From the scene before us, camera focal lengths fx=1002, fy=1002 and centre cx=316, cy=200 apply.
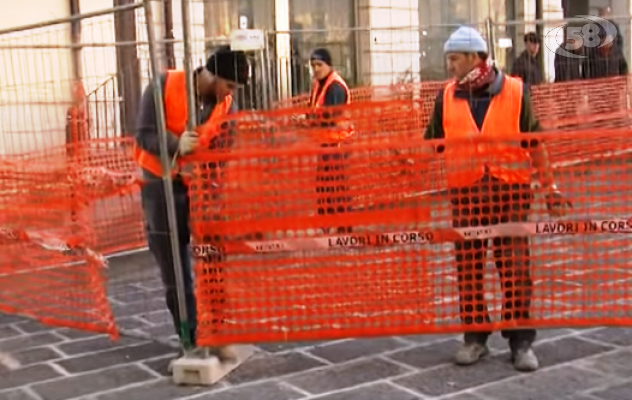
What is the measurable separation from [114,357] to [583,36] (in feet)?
33.0

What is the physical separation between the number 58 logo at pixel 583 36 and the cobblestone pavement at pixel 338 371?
8437 mm

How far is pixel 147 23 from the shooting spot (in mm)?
5117

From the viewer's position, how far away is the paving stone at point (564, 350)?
18.0 feet

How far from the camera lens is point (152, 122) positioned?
5359 mm

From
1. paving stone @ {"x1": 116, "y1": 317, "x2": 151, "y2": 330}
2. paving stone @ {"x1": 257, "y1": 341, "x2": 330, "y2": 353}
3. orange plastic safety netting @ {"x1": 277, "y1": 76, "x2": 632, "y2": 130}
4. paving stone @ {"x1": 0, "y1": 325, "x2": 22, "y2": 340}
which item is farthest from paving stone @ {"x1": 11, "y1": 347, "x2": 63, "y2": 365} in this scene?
orange plastic safety netting @ {"x1": 277, "y1": 76, "x2": 632, "y2": 130}

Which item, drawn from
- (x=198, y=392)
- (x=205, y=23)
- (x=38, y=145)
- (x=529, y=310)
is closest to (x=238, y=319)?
(x=198, y=392)

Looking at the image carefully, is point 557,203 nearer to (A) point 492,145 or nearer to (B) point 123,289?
(A) point 492,145

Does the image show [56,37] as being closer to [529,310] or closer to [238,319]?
[238,319]

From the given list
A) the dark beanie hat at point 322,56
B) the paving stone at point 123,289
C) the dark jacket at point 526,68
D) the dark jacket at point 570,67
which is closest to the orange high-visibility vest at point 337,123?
the dark beanie hat at point 322,56

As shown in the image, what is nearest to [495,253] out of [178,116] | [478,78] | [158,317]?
[478,78]

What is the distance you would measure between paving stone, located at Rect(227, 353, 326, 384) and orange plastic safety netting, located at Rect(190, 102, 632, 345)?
8.0 inches

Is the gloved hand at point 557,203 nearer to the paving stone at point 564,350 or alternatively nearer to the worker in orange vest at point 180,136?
the paving stone at point 564,350

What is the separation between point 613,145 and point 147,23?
8.60 feet

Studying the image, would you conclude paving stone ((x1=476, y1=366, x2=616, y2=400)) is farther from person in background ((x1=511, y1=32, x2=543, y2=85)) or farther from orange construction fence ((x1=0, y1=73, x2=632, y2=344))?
person in background ((x1=511, y1=32, x2=543, y2=85))
